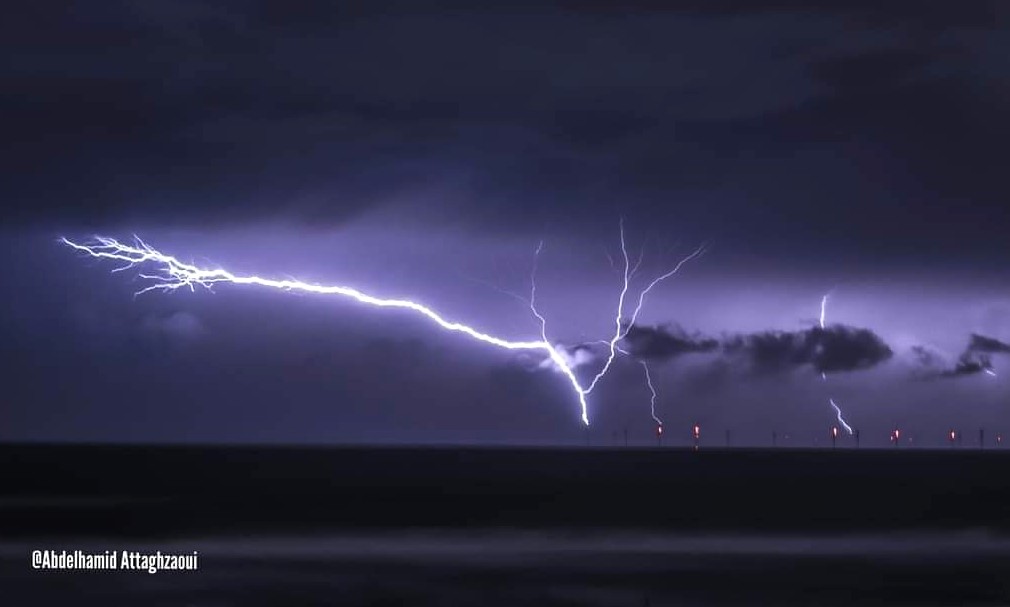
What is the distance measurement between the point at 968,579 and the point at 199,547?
19.1 metres

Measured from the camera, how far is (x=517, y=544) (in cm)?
4141

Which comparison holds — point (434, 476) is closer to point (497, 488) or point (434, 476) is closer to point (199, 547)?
point (497, 488)

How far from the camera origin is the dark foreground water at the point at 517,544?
28.6 meters

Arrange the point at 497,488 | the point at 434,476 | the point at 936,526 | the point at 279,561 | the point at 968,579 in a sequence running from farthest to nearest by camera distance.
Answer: the point at 434,476, the point at 497,488, the point at 936,526, the point at 279,561, the point at 968,579

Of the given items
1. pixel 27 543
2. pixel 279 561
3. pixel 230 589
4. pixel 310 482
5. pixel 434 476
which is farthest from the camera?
pixel 434 476

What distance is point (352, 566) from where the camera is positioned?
3388 cm

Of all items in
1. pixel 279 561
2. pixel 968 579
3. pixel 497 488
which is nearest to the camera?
pixel 968 579

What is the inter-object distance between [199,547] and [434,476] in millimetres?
65819

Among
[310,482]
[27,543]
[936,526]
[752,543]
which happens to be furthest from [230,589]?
[310,482]

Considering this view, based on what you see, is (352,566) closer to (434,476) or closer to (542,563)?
(542,563)

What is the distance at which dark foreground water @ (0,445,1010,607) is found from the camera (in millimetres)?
28609

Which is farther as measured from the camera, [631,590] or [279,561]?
[279,561]

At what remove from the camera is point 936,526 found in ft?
164

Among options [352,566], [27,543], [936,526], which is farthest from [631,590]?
[936,526]
